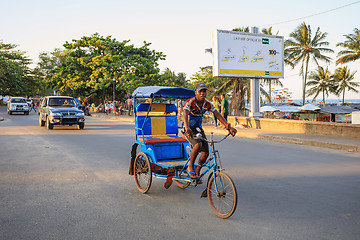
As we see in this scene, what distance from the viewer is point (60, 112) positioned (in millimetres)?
18891

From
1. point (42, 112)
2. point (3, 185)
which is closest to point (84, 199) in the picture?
point (3, 185)

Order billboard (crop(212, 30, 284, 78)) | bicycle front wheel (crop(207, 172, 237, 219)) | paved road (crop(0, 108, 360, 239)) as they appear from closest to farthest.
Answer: paved road (crop(0, 108, 360, 239)), bicycle front wheel (crop(207, 172, 237, 219)), billboard (crop(212, 30, 284, 78))

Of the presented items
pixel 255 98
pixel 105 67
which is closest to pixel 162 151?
pixel 255 98

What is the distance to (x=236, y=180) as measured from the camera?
7051mm

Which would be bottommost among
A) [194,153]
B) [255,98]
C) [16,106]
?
[194,153]

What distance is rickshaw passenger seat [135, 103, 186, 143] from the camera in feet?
22.1

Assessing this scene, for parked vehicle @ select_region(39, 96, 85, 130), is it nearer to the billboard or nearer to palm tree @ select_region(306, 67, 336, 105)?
the billboard

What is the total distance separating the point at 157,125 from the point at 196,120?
1678 mm

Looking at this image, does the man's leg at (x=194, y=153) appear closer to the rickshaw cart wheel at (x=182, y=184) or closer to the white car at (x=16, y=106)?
the rickshaw cart wheel at (x=182, y=184)

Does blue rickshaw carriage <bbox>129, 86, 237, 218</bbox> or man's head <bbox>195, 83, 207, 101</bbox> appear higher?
man's head <bbox>195, 83, 207, 101</bbox>

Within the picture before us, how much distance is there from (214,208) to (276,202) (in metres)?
1.16

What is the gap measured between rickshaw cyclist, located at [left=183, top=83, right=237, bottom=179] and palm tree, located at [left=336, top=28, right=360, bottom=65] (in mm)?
57221

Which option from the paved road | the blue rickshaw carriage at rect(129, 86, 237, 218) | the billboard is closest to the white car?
the billboard

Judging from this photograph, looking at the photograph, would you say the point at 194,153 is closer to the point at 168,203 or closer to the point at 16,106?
the point at 168,203
